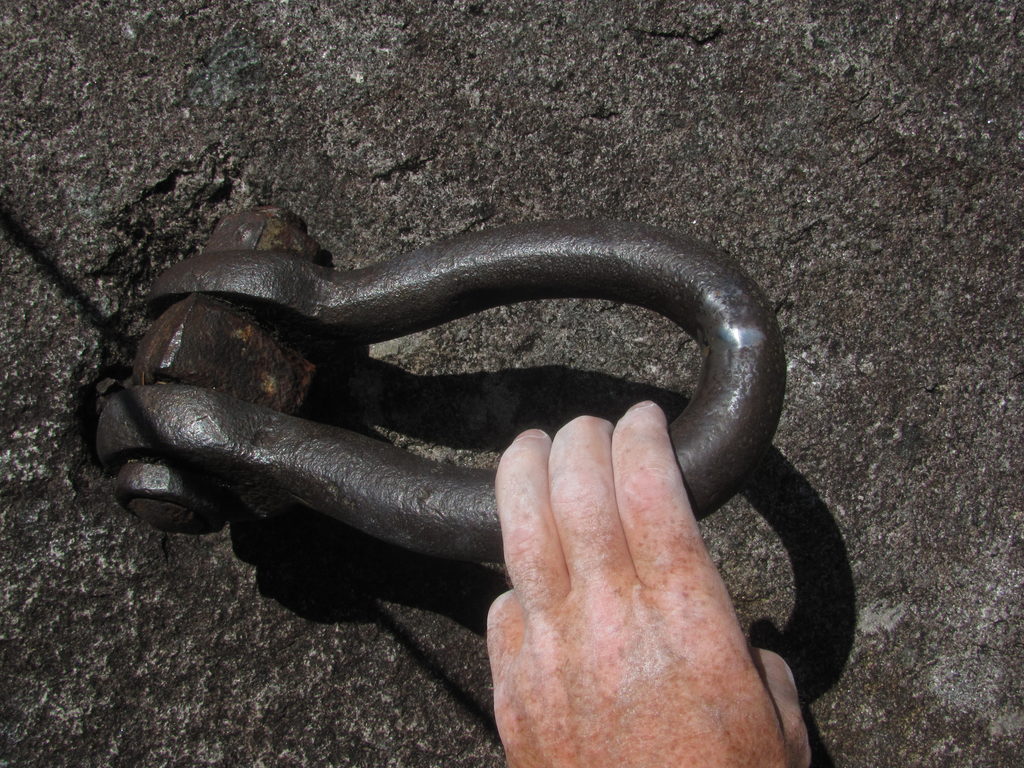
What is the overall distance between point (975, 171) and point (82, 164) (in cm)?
105

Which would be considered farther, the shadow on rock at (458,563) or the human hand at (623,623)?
the shadow on rock at (458,563)

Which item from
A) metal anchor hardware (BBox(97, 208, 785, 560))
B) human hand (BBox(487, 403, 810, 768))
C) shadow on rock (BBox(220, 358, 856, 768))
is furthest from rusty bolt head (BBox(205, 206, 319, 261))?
human hand (BBox(487, 403, 810, 768))

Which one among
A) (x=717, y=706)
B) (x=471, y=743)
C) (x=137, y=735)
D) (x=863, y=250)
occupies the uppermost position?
(x=863, y=250)

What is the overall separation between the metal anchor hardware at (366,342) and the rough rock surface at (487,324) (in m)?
0.15

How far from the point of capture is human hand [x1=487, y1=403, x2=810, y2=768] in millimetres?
670

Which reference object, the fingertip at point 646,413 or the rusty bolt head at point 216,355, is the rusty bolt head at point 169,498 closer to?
the rusty bolt head at point 216,355

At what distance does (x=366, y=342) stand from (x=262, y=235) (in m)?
0.17

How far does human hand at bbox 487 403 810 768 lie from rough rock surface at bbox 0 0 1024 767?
32cm

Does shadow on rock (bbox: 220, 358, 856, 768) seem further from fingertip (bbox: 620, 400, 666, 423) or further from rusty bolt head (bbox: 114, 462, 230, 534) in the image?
fingertip (bbox: 620, 400, 666, 423)

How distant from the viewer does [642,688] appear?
0.67m

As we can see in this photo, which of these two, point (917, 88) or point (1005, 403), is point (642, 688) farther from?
point (917, 88)

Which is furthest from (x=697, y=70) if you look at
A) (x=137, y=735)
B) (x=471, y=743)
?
A: (x=137, y=735)

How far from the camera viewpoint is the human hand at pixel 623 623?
A: 0.67m

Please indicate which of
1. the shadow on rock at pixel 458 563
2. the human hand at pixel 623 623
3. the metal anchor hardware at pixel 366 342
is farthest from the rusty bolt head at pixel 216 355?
the human hand at pixel 623 623
